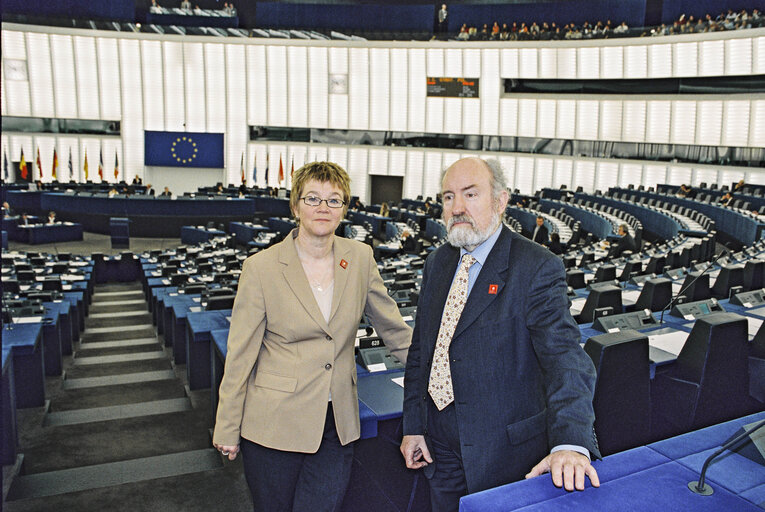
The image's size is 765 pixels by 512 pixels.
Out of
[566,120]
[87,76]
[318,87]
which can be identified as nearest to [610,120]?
[566,120]

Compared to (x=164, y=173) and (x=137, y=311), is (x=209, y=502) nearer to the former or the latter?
(x=137, y=311)

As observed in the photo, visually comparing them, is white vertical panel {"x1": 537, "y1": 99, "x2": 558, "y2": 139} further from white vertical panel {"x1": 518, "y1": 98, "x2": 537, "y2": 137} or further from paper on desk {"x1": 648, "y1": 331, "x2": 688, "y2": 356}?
paper on desk {"x1": 648, "y1": 331, "x2": 688, "y2": 356}

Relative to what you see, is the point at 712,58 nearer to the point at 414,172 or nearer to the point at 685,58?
the point at 685,58

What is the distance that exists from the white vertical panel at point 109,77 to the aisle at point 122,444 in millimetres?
20603

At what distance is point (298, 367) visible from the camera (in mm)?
2010

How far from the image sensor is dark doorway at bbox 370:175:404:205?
2648 cm

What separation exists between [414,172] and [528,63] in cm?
653

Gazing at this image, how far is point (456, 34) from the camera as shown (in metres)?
24.5

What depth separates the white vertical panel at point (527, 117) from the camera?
78.4 feet

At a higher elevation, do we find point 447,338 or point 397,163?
point 397,163

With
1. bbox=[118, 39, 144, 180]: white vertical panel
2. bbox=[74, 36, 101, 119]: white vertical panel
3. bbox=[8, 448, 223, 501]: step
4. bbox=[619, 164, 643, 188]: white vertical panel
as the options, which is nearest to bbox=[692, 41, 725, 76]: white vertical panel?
bbox=[619, 164, 643, 188]: white vertical panel

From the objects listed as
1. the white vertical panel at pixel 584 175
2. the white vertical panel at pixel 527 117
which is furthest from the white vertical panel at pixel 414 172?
the white vertical panel at pixel 584 175

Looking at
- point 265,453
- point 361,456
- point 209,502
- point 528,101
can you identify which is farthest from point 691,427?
point 528,101

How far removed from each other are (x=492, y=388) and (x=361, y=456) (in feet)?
4.11
